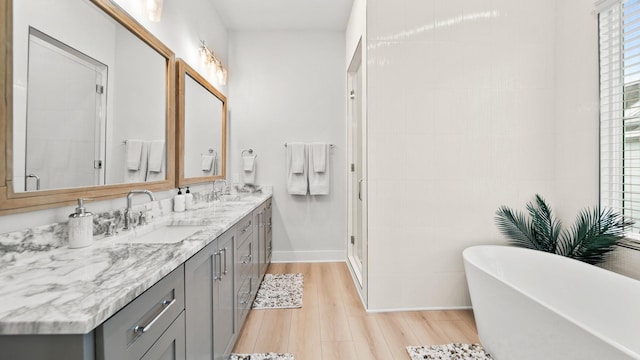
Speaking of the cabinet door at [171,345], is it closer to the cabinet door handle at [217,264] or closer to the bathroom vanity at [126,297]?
the bathroom vanity at [126,297]

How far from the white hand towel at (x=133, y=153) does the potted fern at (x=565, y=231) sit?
2.57 m

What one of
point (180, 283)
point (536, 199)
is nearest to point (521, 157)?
point (536, 199)

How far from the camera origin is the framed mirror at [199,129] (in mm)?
2262

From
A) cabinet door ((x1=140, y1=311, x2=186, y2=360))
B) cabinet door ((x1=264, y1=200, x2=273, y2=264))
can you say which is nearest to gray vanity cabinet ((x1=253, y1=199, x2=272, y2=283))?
cabinet door ((x1=264, y1=200, x2=273, y2=264))

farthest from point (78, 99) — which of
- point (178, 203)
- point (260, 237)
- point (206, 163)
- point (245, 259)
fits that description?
point (260, 237)

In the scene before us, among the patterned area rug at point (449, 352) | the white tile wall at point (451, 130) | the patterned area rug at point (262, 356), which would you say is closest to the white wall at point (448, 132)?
the white tile wall at point (451, 130)

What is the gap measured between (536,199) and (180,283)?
101 inches

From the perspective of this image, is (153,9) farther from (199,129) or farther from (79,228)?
(79,228)

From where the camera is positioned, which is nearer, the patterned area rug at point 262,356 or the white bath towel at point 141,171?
the white bath towel at point 141,171

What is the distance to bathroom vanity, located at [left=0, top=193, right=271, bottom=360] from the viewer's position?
628 millimetres

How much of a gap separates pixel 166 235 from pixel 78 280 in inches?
32.6

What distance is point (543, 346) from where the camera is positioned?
4.25ft

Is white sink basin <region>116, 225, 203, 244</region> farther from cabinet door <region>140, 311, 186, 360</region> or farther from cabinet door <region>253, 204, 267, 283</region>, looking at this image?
cabinet door <region>253, 204, 267, 283</region>

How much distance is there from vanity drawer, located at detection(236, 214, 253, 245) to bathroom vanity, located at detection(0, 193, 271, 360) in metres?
0.15
